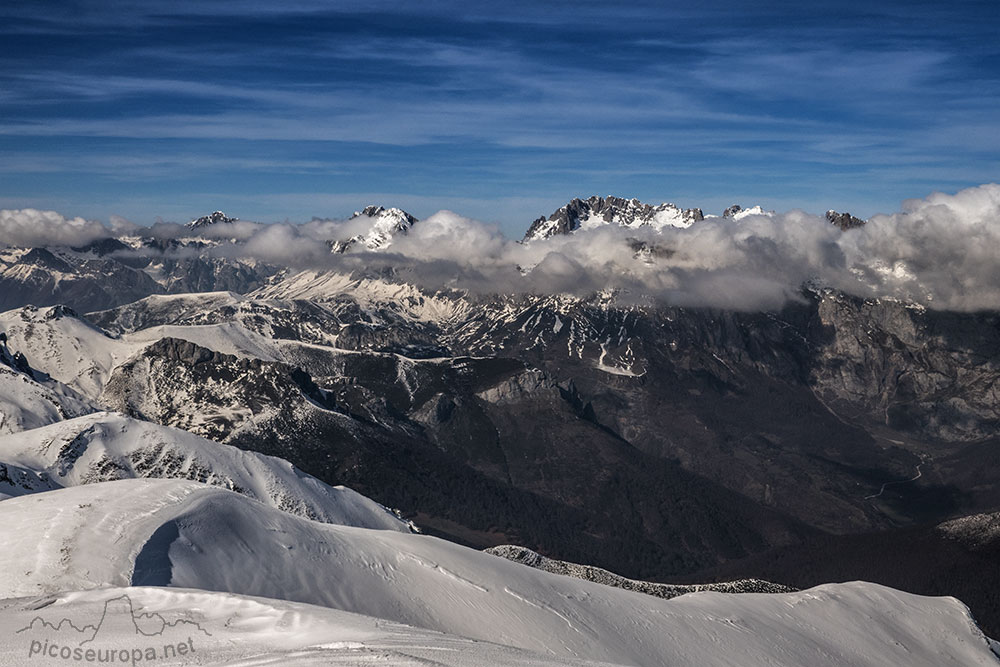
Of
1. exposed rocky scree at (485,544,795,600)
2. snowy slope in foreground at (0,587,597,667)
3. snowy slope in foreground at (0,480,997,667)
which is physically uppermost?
snowy slope in foreground at (0,587,597,667)

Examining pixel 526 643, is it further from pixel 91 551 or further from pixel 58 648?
pixel 58 648

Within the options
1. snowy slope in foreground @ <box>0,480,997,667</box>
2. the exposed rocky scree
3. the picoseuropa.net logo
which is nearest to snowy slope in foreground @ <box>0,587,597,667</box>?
the picoseuropa.net logo

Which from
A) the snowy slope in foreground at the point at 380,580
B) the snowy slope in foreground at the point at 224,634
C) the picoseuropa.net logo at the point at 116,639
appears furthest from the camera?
the snowy slope in foreground at the point at 380,580

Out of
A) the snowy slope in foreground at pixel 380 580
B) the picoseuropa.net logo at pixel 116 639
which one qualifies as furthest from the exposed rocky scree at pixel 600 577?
the picoseuropa.net logo at pixel 116 639

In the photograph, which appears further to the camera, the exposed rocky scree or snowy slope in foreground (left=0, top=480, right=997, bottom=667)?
the exposed rocky scree

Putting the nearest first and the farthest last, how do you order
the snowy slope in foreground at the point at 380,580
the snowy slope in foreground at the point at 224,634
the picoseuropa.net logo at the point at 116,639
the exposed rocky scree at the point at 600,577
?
1. the snowy slope in foreground at the point at 224,634
2. the picoseuropa.net logo at the point at 116,639
3. the snowy slope in foreground at the point at 380,580
4. the exposed rocky scree at the point at 600,577

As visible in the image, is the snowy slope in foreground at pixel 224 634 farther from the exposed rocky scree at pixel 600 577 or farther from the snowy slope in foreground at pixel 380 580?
the exposed rocky scree at pixel 600 577

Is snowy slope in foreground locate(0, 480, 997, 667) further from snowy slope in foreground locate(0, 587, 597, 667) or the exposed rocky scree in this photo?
the exposed rocky scree
